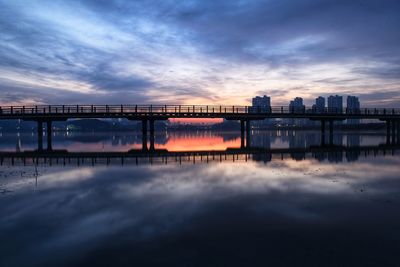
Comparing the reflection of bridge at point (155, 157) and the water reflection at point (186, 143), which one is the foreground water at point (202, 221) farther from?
the water reflection at point (186, 143)

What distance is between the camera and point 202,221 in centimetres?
775

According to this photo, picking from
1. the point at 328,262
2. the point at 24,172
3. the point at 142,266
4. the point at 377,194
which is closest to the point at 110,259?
the point at 142,266

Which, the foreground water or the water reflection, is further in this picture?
the water reflection

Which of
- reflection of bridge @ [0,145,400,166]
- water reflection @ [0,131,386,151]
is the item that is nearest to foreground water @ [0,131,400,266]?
reflection of bridge @ [0,145,400,166]

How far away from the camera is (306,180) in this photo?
13516 mm

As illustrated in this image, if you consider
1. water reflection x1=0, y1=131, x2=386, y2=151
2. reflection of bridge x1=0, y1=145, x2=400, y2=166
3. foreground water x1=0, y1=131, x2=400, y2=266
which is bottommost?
water reflection x1=0, y1=131, x2=386, y2=151

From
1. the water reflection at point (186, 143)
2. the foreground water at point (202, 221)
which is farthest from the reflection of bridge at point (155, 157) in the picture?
the water reflection at point (186, 143)

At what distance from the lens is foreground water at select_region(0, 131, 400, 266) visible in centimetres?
569

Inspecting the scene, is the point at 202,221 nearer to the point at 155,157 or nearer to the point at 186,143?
the point at 155,157

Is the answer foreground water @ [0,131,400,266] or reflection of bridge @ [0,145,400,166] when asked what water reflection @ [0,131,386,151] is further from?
foreground water @ [0,131,400,266]

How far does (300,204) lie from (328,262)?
4160 mm

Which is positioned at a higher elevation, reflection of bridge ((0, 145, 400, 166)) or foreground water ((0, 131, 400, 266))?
foreground water ((0, 131, 400, 266))

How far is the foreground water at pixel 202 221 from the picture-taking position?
5.69m

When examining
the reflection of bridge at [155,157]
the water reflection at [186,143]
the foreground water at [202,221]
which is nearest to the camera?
the foreground water at [202,221]
